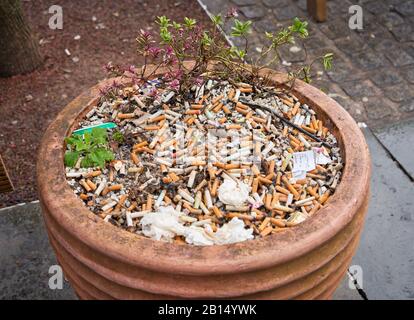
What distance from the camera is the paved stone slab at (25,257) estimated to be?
2639 mm

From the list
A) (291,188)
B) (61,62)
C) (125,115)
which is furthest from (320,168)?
(61,62)

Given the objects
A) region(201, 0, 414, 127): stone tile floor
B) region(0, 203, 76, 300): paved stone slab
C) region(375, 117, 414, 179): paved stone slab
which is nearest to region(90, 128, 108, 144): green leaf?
region(0, 203, 76, 300): paved stone slab

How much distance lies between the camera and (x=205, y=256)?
1.60 meters

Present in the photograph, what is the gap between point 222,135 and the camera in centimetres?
213

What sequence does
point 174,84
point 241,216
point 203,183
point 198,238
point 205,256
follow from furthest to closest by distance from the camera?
point 174,84, point 203,183, point 241,216, point 198,238, point 205,256

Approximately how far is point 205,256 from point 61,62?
294cm

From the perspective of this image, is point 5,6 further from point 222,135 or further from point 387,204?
point 387,204

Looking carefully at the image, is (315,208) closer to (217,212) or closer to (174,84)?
(217,212)

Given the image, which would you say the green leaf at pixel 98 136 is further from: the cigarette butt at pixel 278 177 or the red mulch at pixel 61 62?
the red mulch at pixel 61 62

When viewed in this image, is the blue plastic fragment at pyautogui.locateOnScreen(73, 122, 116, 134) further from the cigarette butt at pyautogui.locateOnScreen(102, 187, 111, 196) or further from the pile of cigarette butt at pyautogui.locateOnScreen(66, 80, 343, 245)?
the cigarette butt at pyautogui.locateOnScreen(102, 187, 111, 196)

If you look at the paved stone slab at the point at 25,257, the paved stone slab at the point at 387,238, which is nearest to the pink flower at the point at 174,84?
the paved stone slab at the point at 25,257

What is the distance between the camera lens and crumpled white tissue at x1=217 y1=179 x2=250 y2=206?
1875 mm

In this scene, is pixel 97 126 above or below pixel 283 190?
above

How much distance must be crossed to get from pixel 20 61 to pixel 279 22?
2078 millimetres
